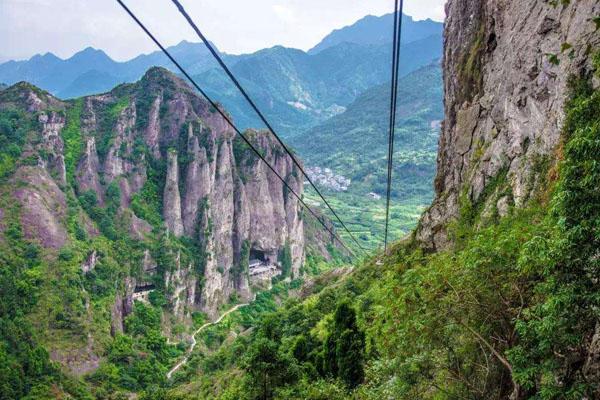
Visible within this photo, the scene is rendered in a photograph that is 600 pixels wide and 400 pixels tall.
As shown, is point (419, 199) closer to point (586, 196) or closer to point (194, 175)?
point (194, 175)

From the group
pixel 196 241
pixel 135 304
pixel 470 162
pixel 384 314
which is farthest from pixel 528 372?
pixel 196 241

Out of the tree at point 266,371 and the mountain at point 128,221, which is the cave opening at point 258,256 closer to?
the mountain at point 128,221

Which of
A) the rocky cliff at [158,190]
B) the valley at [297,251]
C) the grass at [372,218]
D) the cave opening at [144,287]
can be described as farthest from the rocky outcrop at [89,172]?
the grass at [372,218]

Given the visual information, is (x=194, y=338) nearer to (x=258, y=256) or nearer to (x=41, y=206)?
(x=41, y=206)

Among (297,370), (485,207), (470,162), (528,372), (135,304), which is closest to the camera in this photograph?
(528,372)

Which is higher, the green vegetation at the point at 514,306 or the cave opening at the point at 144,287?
the green vegetation at the point at 514,306

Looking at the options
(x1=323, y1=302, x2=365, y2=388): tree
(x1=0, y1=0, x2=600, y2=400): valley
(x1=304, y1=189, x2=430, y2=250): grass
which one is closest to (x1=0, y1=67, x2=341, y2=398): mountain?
(x1=0, y1=0, x2=600, y2=400): valley

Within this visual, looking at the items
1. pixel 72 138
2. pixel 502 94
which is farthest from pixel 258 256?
pixel 502 94

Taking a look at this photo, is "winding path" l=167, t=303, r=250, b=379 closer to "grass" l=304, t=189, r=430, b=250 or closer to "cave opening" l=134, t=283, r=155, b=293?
"cave opening" l=134, t=283, r=155, b=293
